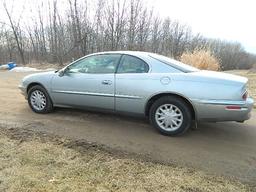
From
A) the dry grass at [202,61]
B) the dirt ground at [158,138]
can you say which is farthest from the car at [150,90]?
the dry grass at [202,61]

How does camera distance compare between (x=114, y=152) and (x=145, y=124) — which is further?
(x=145, y=124)

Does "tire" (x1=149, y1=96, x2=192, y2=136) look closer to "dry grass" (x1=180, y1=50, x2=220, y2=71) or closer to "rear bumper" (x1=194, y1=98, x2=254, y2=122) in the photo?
"rear bumper" (x1=194, y1=98, x2=254, y2=122)

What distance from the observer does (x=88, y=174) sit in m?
3.23

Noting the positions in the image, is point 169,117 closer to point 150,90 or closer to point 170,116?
point 170,116

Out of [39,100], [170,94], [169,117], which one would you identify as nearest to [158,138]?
[169,117]

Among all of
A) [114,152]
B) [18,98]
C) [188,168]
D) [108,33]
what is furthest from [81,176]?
[108,33]

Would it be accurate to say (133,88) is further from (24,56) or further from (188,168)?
(24,56)

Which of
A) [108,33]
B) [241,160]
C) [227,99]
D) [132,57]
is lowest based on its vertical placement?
[241,160]

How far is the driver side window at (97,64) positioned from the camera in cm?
519

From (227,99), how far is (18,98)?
5503 mm

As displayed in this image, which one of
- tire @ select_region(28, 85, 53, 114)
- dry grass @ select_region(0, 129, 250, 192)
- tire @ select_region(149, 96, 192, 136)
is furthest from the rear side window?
tire @ select_region(28, 85, 53, 114)

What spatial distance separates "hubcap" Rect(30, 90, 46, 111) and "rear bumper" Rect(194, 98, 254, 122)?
3.23 metres

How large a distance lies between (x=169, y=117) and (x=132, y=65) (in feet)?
3.86

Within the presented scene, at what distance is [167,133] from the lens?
183 inches
